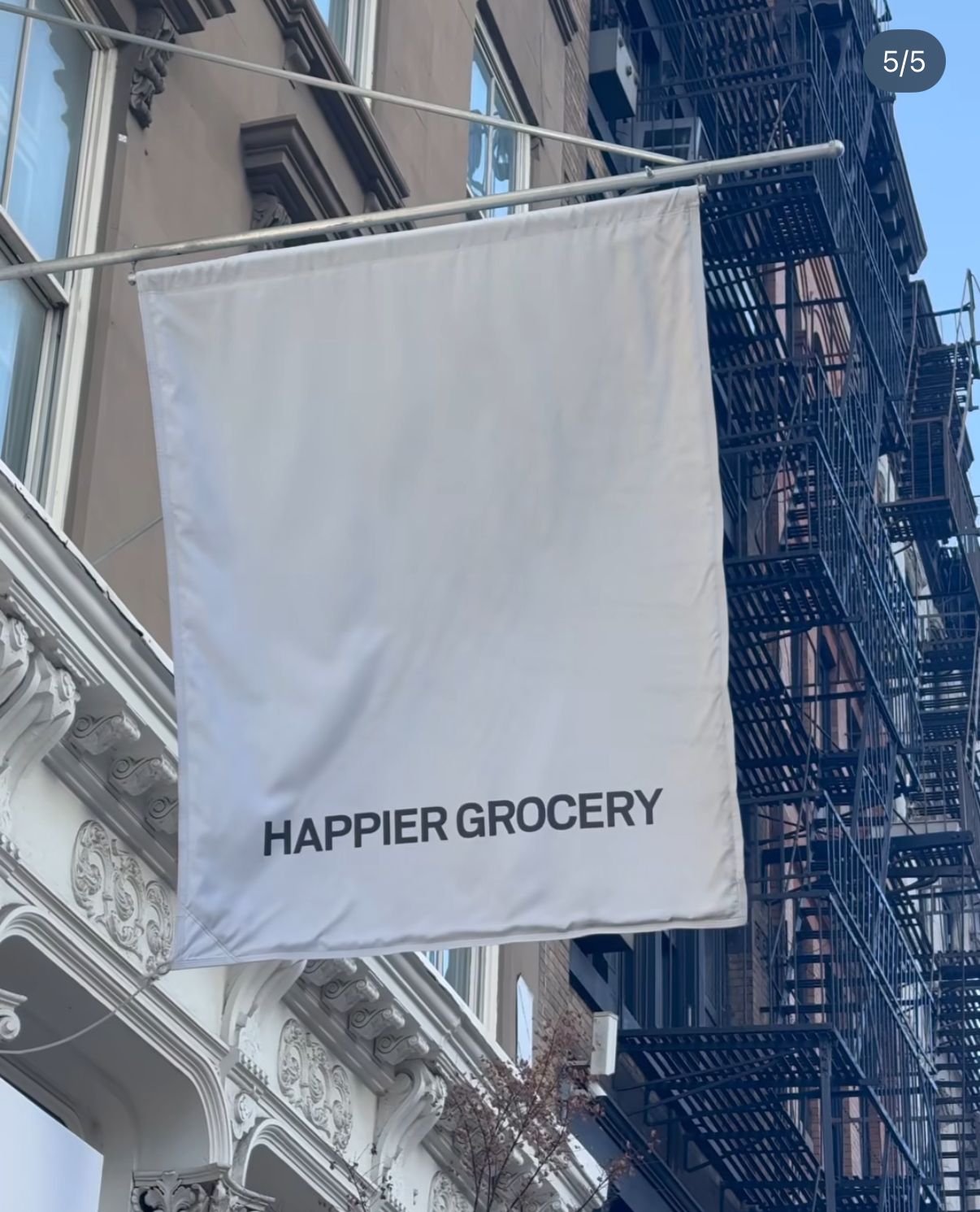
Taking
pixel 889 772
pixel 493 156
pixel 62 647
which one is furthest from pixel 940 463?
pixel 62 647

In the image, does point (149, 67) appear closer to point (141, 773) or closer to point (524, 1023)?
point (141, 773)

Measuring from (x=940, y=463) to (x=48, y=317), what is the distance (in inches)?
932

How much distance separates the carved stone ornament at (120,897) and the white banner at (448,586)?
1864mm

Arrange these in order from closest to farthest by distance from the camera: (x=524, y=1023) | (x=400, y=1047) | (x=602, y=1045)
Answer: (x=400, y=1047)
(x=524, y=1023)
(x=602, y=1045)

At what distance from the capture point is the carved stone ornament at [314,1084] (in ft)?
39.4

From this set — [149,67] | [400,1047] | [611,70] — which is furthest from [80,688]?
[611,70]

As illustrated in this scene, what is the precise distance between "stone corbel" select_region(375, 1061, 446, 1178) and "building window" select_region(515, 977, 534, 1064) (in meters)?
2.96

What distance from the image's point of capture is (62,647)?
29.9 feet

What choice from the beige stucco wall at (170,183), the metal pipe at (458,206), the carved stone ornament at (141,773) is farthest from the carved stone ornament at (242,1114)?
the metal pipe at (458,206)

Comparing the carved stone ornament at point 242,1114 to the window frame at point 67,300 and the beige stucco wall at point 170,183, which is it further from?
the window frame at point 67,300

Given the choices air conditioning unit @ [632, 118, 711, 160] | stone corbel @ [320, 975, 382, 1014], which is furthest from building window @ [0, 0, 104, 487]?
air conditioning unit @ [632, 118, 711, 160]

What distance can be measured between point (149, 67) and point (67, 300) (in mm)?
1560

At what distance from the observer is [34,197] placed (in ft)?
34.7

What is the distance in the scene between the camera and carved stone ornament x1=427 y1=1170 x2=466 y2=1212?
13.9 metres
